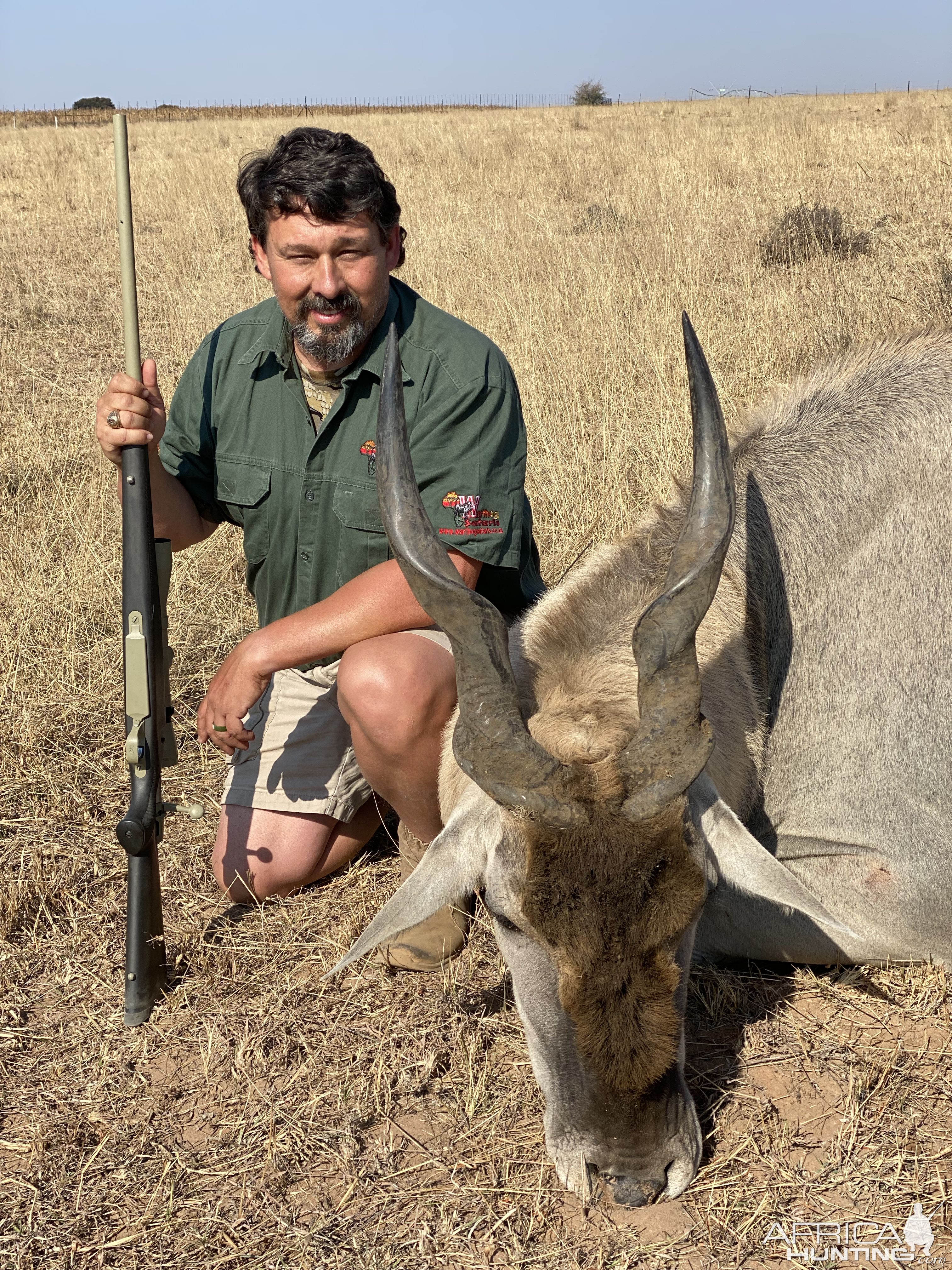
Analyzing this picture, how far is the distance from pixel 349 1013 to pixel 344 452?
2148 mm

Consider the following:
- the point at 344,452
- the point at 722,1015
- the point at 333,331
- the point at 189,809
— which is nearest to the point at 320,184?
the point at 333,331

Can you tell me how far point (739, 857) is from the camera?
3279 mm

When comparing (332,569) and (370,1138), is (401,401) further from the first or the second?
(370,1138)

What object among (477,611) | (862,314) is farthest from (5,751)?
(862,314)

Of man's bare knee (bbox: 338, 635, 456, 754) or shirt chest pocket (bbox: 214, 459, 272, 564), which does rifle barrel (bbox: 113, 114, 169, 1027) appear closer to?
shirt chest pocket (bbox: 214, 459, 272, 564)

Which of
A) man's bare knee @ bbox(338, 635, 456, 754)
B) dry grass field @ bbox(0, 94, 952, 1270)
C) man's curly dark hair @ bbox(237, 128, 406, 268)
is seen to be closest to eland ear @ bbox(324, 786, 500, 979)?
dry grass field @ bbox(0, 94, 952, 1270)

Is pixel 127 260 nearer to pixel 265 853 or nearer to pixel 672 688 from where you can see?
pixel 265 853

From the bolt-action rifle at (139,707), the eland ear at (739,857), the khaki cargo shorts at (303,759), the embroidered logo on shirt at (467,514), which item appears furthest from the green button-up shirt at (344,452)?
the eland ear at (739,857)

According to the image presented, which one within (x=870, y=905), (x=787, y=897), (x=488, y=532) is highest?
(x=488, y=532)

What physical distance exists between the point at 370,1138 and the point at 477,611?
1.70 meters

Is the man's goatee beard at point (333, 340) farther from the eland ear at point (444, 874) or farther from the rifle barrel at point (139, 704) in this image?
the eland ear at point (444, 874)

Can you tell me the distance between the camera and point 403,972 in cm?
436

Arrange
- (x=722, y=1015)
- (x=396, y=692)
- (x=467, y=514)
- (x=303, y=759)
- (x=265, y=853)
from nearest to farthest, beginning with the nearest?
(x=722, y=1015), (x=396, y=692), (x=467, y=514), (x=265, y=853), (x=303, y=759)

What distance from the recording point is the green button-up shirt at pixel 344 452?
175 inches
